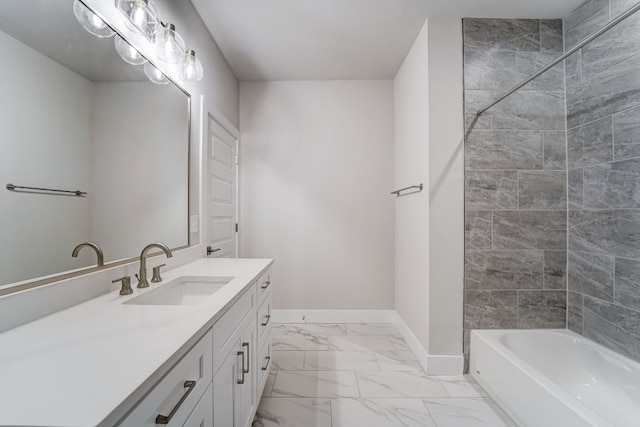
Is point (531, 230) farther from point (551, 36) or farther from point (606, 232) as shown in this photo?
point (551, 36)

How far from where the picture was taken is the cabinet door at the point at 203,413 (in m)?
0.80

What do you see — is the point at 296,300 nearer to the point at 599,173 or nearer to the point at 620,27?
the point at 599,173

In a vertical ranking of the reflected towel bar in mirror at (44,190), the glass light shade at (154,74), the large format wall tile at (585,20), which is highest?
the large format wall tile at (585,20)

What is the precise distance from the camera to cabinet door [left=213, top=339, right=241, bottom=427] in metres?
0.99

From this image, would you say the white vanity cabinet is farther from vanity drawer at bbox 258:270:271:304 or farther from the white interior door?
the white interior door

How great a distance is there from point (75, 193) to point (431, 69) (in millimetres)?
2218

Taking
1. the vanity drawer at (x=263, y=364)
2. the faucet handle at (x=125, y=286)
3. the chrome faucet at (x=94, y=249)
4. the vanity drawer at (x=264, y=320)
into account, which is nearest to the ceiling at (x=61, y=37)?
the chrome faucet at (x=94, y=249)

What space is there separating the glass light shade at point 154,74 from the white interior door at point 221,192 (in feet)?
2.05

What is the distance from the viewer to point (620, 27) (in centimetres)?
165

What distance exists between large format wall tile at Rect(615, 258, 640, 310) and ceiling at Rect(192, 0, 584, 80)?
5.72 feet

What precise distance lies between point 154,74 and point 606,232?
2.82 m

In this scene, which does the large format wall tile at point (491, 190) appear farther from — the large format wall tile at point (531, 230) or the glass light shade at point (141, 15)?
the glass light shade at point (141, 15)

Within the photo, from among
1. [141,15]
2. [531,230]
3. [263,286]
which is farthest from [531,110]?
[141,15]

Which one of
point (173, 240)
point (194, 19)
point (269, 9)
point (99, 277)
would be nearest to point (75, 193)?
point (99, 277)
